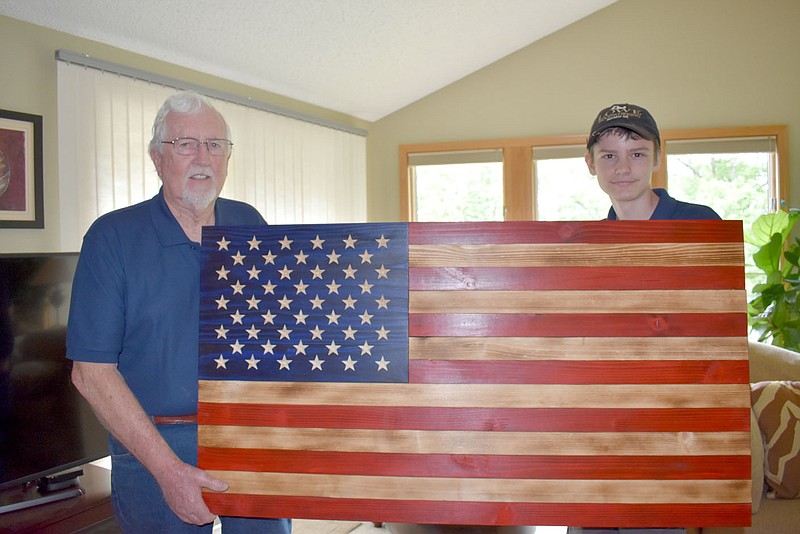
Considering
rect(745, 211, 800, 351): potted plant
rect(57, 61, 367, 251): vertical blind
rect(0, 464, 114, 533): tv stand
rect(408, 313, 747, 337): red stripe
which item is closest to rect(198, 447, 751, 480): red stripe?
rect(408, 313, 747, 337): red stripe

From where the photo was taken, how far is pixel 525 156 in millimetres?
5836

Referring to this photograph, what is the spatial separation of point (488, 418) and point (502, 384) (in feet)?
0.26

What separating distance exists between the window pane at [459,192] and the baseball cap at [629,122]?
13.9 ft

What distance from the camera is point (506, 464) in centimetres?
137

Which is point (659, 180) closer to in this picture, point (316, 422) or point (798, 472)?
point (798, 472)

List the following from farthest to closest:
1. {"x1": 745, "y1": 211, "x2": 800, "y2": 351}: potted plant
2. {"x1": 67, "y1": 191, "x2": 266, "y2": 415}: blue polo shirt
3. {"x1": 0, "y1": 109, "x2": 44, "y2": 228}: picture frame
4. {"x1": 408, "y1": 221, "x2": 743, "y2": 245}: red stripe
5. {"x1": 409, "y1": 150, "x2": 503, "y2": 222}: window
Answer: {"x1": 409, "y1": 150, "x2": 503, "y2": 222}: window < {"x1": 745, "y1": 211, "x2": 800, "y2": 351}: potted plant < {"x1": 0, "y1": 109, "x2": 44, "y2": 228}: picture frame < {"x1": 67, "y1": 191, "x2": 266, "y2": 415}: blue polo shirt < {"x1": 408, "y1": 221, "x2": 743, "y2": 245}: red stripe

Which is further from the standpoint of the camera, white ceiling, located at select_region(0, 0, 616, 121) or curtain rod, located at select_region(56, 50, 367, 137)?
white ceiling, located at select_region(0, 0, 616, 121)

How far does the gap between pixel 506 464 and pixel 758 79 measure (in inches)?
211

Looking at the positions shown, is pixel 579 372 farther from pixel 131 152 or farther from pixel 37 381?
pixel 131 152

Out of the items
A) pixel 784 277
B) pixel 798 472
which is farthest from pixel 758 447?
pixel 784 277

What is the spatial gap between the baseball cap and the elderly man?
38.0 inches

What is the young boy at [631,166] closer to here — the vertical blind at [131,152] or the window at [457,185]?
the vertical blind at [131,152]

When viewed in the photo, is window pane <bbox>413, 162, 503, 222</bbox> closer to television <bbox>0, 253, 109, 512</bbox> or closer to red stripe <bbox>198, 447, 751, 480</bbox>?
television <bbox>0, 253, 109, 512</bbox>

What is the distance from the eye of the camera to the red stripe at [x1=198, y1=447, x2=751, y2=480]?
1.35 meters
